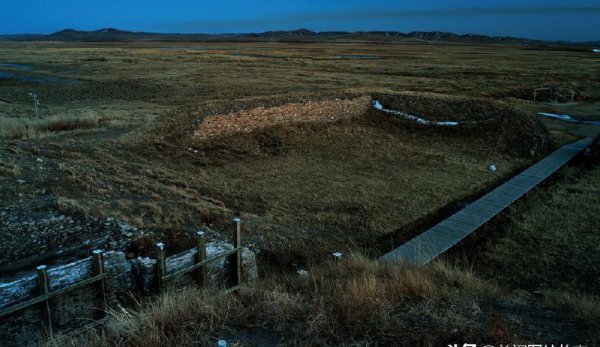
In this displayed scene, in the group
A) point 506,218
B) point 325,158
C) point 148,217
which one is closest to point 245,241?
point 148,217

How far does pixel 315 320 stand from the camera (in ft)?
16.6

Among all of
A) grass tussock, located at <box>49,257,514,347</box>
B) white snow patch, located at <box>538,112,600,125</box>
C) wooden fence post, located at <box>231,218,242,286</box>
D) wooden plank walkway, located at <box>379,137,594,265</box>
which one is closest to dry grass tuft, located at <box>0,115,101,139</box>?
wooden fence post, located at <box>231,218,242,286</box>

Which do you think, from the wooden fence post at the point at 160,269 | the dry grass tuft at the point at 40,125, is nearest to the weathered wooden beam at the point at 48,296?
the wooden fence post at the point at 160,269

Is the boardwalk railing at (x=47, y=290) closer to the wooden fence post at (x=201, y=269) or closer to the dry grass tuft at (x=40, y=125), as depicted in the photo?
the wooden fence post at (x=201, y=269)

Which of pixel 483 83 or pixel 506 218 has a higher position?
pixel 483 83

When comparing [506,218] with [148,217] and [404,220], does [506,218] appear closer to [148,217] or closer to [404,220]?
[404,220]

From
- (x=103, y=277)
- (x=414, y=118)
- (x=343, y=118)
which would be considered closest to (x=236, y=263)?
(x=103, y=277)

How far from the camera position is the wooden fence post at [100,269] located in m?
6.18

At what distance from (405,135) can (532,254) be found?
40.9 ft

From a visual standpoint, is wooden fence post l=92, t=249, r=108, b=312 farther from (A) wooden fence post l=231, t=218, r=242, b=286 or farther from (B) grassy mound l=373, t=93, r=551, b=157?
(B) grassy mound l=373, t=93, r=551, b=157

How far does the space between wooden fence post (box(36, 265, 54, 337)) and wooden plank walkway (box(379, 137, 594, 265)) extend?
19.7 feet

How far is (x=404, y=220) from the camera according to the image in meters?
13.0

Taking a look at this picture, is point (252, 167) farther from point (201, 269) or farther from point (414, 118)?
point (414, 118)

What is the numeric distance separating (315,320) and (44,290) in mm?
3447
